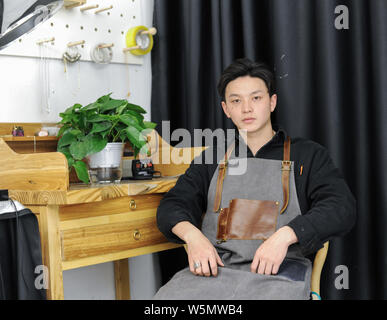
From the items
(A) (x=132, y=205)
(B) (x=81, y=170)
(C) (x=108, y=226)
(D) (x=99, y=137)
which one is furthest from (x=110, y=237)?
(D) (x=99, y=137)

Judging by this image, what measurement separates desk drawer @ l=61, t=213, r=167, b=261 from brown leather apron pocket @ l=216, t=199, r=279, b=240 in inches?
10.7

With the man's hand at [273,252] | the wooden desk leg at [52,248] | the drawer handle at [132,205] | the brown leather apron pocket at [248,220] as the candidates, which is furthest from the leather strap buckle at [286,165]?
the wooden desk leg at [52,248]

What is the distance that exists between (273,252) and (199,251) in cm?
22

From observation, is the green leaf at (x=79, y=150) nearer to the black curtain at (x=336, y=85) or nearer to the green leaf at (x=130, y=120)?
the green leaf at (x=130, y=120)

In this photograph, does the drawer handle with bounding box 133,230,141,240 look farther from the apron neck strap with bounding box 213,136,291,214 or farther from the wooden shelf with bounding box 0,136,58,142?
the wooden shelf with bounding box 0,136,58,142

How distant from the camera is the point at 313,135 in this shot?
192cm

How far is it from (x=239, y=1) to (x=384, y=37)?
2.35 ft

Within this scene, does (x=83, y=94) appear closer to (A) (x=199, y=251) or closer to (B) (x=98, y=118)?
(B) (x=98, y=118)

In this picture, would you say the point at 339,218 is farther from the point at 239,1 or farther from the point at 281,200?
the point at 239,1

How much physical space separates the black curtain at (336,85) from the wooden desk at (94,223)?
607mm

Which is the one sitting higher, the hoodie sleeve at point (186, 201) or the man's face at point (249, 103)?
the man's face at point (249, 103)

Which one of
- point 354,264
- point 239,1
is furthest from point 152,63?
point 354,264

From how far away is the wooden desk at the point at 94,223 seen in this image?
1.52 meters

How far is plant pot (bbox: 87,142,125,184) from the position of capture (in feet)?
5.77
